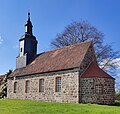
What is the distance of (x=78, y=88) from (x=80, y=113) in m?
9.22

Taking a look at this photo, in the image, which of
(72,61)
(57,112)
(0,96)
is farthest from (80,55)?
(0,96)

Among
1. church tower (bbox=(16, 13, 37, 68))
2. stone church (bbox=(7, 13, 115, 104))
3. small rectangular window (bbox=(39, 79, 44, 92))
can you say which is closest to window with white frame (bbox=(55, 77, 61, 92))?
stone church (bbox=(7, 13, 115, 104))

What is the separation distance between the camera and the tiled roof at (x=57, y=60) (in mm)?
24812

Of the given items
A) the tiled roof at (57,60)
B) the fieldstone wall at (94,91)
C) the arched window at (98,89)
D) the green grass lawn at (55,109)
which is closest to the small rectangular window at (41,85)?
the tiled roof at (57,60)

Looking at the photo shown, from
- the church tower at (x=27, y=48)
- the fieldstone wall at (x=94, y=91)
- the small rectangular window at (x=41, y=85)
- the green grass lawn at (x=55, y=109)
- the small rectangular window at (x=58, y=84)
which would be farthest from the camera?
the church tower at (x=27, y=48)

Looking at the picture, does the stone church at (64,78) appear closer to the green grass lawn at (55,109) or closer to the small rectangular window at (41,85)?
the small rectangular window at (41,85)

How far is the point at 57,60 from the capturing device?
27.5 m

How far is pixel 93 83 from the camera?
74.1ft

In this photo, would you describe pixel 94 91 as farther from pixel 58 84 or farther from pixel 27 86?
pixel 27 86

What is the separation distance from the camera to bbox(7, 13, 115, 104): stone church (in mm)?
22766

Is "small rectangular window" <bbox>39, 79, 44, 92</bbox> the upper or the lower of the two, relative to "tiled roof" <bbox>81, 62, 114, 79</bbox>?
lower

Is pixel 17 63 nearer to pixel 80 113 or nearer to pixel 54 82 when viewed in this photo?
pixel 54 82

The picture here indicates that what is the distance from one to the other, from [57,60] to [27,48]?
8180 millimetres

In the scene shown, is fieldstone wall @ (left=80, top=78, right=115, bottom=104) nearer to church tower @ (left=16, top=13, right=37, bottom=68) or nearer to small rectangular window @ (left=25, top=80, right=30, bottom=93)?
small rectangular window @ (left=25, top=80, right=30, bottom=93)
